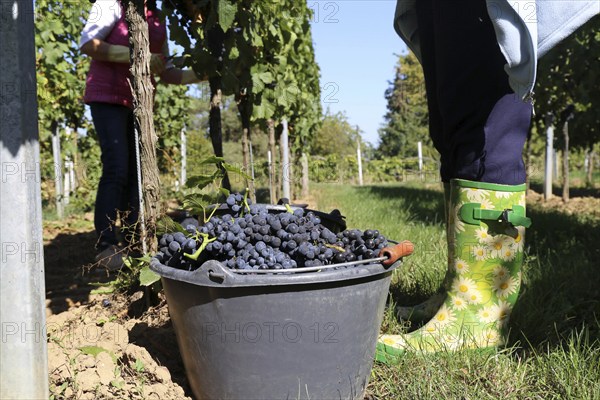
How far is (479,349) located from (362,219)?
294 cm

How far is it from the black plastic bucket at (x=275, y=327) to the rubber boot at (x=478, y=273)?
421mm

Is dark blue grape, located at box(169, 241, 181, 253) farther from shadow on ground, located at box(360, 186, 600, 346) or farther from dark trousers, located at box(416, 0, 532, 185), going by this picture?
shadow on ground, located at box(360, 186, 600, 346)

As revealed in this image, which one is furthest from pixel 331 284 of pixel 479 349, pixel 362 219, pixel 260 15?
pixel 362 219

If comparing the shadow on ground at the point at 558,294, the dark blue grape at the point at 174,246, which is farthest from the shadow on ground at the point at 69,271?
the shadow on ground at the point at 558,294

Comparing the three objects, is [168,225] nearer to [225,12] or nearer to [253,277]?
[253,277]

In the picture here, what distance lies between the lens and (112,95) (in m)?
2.77

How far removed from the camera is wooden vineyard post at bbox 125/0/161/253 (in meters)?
1.99

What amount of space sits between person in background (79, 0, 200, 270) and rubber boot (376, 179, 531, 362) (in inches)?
67.6

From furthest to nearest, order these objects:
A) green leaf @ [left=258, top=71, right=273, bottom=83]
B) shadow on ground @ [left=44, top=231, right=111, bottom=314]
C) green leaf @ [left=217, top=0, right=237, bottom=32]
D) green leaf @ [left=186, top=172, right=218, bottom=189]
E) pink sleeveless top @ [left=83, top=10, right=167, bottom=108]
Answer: green leaf @ [left=258, top=71, right=273, bottom=83] → pink sleeveless top @ [left=83, top=10, right=167, bottom=108] → shadow on ground @ [left=44, top=231, right=111, bottom=314] → green leaf @ [left=217, top=0, right=237, bottom=32] → green leaf @ [left=186, top=172, right=218, bottom=189]

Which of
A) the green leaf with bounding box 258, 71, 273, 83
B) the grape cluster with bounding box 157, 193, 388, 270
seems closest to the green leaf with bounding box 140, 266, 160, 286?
the grape cluster with bounding box 157, 193, 388, 270

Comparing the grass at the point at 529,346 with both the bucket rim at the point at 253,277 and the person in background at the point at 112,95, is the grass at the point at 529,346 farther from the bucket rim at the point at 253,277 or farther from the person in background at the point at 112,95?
the person in background at the point at 112,95

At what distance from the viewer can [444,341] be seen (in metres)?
1.68

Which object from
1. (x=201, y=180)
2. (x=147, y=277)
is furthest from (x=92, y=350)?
(x=201, y=180)

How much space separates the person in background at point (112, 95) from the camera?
104 inches
